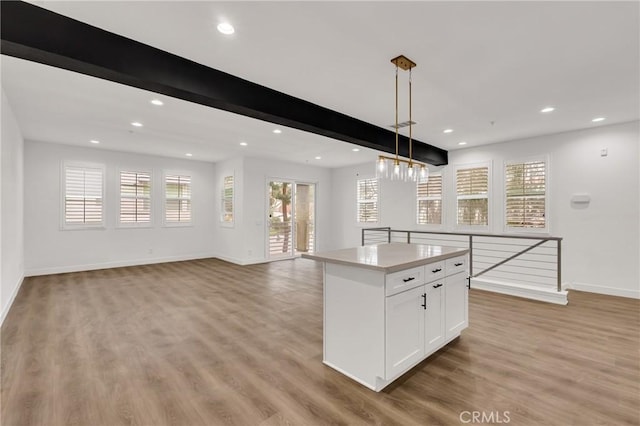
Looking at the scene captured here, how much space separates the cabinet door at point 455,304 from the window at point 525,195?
350 centimetres

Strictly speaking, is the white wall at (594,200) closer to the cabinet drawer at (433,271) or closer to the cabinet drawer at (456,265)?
the cabinet drawer at (456,265)

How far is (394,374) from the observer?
2.27 metres

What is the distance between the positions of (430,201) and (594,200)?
9.46 ft

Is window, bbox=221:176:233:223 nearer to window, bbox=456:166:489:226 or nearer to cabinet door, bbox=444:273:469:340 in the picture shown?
window, bbox=456:166:489:226

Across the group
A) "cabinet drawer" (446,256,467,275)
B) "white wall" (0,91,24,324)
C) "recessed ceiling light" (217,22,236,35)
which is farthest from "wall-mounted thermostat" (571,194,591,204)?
"white wall" (0,91,24,324)

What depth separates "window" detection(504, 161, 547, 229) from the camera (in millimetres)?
5543

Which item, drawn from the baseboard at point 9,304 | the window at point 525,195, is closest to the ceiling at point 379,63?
the window at point 525,195

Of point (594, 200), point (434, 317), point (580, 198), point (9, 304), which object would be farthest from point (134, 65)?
point (594, 200)

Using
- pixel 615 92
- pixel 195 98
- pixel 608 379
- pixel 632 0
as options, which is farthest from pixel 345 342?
pixel 615 92

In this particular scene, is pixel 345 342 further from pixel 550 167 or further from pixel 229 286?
pixel 550 167

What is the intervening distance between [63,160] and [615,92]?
372 inches

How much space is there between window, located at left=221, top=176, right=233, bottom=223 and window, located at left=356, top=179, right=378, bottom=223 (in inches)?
144

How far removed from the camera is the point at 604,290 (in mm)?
4902

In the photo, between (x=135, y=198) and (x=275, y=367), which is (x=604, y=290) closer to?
(x=275, y=367)
